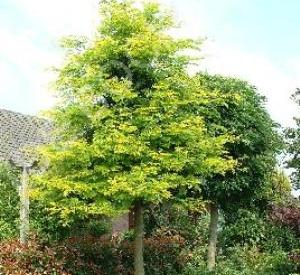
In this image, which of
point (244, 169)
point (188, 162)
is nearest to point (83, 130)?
point (188, 162)

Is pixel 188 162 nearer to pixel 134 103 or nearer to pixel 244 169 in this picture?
pixel 134 103

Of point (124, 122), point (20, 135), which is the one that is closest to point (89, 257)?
point (124, 122)

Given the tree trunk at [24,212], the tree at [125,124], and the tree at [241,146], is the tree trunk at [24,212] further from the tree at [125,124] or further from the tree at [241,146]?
the tree at [241,146]

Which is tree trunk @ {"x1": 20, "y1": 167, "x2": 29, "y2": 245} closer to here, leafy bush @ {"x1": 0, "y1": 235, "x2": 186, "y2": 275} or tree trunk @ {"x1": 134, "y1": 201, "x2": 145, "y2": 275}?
leafy bush @ {"x1": 0, "y1": 235, "x2": 186, "y2": 275}

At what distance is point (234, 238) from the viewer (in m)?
28.7

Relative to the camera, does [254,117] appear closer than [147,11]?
No

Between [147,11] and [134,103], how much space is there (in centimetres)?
267

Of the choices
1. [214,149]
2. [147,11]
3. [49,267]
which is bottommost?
[49,267]

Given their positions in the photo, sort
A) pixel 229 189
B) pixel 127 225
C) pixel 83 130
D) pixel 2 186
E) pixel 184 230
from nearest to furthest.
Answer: pixel 83 130
pixel 2 186
pixel 229 189
pixel 184 230
pixel 127 225

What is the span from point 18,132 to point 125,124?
14092mm

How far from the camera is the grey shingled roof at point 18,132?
28.9 m

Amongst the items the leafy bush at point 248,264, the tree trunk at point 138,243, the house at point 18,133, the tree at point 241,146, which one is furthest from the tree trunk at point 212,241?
the house at point 18,133

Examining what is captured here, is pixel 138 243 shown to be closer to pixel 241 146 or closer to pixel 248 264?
pixel 241 146

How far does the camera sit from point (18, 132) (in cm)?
3094
